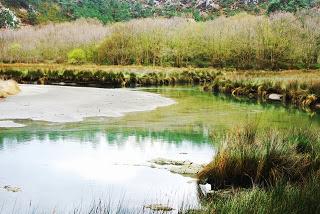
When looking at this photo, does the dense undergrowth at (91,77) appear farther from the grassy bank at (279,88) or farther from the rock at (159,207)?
the rock at (159,207)

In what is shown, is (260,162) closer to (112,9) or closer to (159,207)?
(159,207)

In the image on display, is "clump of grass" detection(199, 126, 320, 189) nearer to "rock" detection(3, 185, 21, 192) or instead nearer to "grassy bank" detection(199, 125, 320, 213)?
"grassy bank" detection(199, 125, 320, 213)

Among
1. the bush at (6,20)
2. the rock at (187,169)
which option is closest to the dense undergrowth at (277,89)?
the rock at (187,169)

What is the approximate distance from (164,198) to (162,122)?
7.62 meters

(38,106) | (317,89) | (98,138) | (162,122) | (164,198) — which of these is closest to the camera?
(164,198)

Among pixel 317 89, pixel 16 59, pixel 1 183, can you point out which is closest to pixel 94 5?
pixel 16 59

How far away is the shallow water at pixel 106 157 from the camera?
7.37 metres

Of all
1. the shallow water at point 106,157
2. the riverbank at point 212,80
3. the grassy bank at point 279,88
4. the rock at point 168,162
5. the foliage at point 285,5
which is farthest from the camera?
the foliage at point 285,5

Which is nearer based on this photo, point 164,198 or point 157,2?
point 164,198

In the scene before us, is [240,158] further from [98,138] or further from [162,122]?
[162,122]

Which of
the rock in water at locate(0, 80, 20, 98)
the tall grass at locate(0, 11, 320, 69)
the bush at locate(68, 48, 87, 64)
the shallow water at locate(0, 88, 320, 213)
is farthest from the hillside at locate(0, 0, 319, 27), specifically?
the shallow water at locate(0, 88, 320, 213)

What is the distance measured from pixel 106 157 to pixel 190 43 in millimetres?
59917

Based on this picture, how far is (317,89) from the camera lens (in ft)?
68.3

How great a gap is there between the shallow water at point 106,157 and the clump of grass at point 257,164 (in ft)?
1.52
